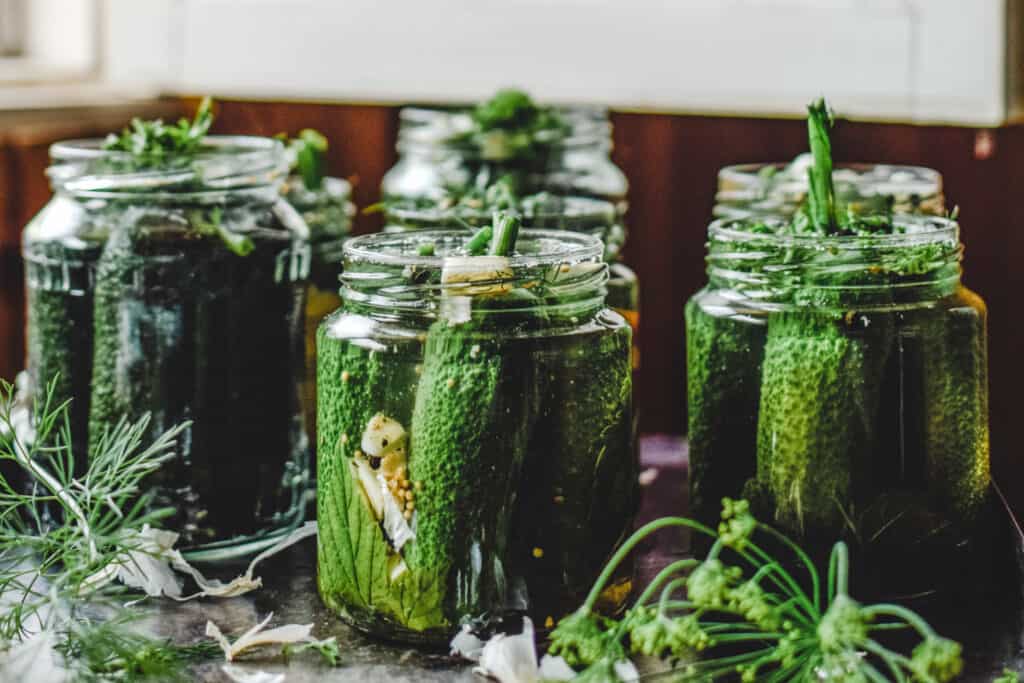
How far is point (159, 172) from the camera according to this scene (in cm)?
89

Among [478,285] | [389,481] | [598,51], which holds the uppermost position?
[598,51]

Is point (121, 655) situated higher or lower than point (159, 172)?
lower

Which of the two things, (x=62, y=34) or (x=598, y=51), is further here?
(x=62, y=34)

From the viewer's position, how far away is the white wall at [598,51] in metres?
1.33

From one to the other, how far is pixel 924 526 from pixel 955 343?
114 mm

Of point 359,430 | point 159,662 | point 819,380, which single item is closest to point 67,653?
point 159,662

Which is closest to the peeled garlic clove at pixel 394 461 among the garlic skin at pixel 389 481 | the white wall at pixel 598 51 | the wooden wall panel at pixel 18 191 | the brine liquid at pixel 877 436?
the garlic skin at pixel 389 481

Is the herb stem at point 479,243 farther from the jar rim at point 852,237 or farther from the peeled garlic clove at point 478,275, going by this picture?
the jar rim at point 852,237

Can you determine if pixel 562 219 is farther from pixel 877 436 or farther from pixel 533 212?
pixel 877 436

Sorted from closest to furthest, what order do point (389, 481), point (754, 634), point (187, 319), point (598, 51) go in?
point (754, 634), point (389, 481), point (187, 319), point (598, 51)

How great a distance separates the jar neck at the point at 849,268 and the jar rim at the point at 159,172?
36 cm

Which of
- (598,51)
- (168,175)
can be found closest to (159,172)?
(168,175)

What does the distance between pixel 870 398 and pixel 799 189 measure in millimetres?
305

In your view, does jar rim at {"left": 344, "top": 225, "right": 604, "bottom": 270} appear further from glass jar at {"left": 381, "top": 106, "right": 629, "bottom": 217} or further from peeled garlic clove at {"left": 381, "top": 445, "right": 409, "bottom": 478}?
glass jar at {"left": 381, "top": 106, "right": 629, "bottom": 217}
